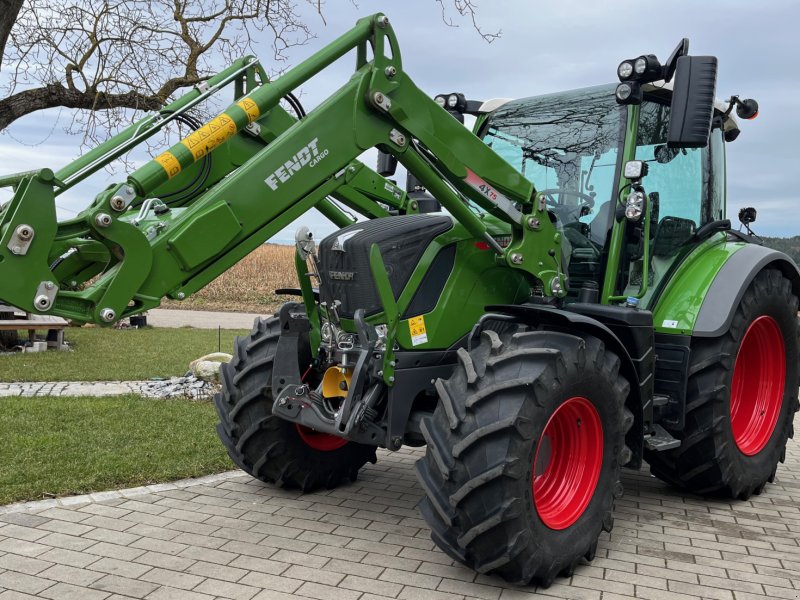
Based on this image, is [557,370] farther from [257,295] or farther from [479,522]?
[257,295]

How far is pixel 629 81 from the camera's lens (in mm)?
4906

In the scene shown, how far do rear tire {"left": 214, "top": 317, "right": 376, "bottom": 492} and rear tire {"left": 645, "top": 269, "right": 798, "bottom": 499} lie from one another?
2.24m

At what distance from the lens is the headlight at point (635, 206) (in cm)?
464

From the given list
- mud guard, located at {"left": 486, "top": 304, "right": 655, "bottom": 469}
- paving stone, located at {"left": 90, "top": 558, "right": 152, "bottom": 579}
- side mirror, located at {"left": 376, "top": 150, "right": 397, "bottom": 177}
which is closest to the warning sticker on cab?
mud guard, located at {"left": 486, "top": 304, "right": 655, "bottom": 469}

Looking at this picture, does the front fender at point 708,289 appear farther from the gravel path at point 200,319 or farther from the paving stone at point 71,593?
the gravel path at point 200,319

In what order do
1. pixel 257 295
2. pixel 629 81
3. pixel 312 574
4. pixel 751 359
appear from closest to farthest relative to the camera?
pixel 312 574 < pixel 629 81 < pixel 751 359 < pixel 257 295

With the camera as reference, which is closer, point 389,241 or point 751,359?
point 389,241

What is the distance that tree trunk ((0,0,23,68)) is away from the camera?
827 cm

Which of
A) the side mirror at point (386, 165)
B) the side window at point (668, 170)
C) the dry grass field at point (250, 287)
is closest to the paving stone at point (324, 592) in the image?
the side mirror at point (386, 165)

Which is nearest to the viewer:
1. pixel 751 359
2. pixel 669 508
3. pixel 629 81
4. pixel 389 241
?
pixel 389 241

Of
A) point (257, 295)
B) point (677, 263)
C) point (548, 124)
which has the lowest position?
point (257, 295)

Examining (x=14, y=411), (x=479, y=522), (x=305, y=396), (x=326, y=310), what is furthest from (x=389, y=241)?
(x=14, y=411)

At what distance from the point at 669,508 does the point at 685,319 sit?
130 centimetres

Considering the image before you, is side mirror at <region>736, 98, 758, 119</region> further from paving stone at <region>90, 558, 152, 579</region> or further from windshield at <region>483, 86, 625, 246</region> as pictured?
paving stone at <region>90, 558, 152, 579</region>
